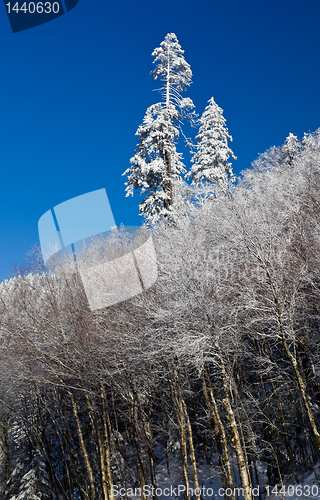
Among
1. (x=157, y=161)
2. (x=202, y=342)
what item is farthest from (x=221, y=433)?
(x=157, y=161)

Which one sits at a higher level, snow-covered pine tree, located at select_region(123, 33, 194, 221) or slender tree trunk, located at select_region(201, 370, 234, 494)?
snow-covered pine tree, located at select_region(123, 33, 194, 221)

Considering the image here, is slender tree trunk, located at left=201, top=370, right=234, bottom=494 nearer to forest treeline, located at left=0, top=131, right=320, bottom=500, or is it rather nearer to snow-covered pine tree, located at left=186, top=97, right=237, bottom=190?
forest treeline, located at left=0, top=131, right=320, bottom=500

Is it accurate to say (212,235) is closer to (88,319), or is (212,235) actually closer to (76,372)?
(88,319)

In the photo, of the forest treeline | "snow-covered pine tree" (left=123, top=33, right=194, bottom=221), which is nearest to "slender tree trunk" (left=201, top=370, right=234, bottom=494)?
the forest treeline

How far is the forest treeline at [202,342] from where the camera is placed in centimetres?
1029

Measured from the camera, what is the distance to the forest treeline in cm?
1029

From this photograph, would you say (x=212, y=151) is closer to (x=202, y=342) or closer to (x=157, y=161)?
(x=157, y=161)

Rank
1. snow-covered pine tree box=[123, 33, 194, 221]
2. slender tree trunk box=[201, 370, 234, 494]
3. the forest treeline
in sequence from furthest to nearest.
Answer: snow-covered pine tree box=[123, 33, 194, 221] → slender tree trunk box=[201, 370, 234, 494] → the forest treeline

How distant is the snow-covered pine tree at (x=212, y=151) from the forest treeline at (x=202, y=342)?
667cm

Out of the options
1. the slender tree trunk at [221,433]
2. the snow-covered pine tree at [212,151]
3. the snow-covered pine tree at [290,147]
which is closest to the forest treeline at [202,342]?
the slender tree trunk at [221,433]

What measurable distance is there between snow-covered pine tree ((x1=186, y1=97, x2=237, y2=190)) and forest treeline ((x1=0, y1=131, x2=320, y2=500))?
21.9 ft

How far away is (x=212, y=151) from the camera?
25.9m

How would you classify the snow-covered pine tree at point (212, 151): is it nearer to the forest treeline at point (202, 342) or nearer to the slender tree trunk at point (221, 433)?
the forest treeline at point (202, 342)

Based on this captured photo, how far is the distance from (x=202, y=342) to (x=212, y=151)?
19.5 meters
